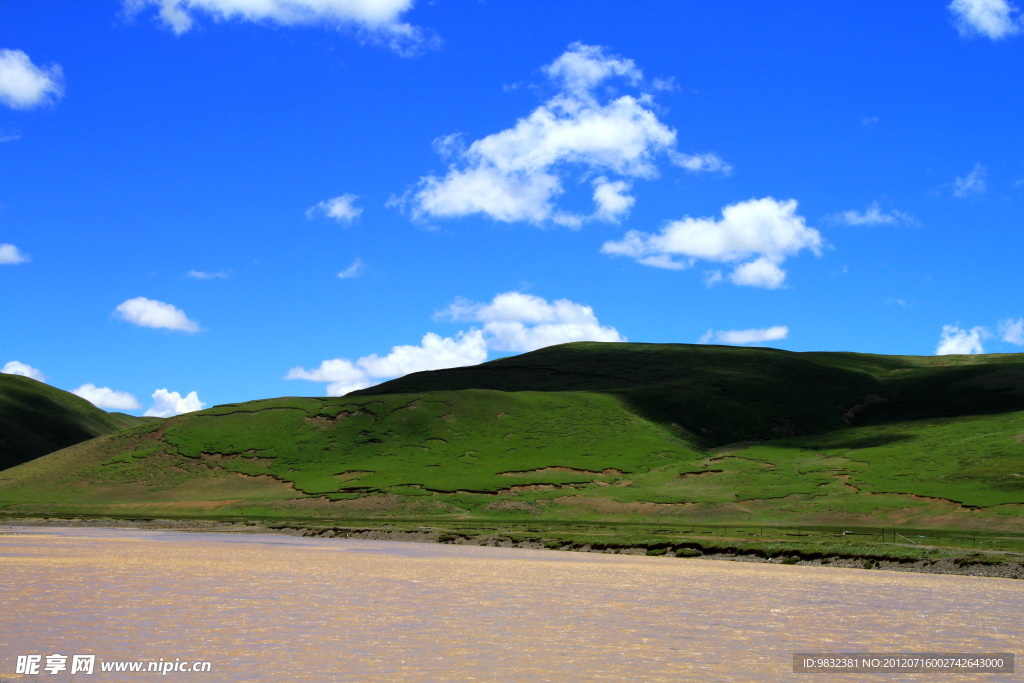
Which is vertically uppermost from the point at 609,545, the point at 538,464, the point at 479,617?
the point at 538,464

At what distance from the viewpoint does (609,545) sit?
7444 centimetres

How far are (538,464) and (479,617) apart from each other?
374 ft

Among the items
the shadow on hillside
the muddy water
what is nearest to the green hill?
the shadow on hillside

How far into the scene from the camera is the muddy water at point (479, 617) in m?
22.4

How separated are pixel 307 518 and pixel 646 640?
94594 millimetres

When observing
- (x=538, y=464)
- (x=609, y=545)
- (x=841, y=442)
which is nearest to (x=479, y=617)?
(x=609, y=545)

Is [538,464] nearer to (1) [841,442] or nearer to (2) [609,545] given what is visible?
(1) [841,442]

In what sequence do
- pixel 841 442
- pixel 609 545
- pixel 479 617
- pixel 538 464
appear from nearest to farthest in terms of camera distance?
1. pixel 479 617
2. pixel 609 545
3. pixel 538 464
4. pixel 841 442

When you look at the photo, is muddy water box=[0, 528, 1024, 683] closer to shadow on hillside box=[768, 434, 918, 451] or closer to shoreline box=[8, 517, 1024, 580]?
shoreline box=[8, 517, 1024, 580]

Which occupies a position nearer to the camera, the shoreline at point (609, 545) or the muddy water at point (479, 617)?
the muddy water at point (479, 617)

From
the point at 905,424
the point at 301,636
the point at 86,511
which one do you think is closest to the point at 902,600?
the point at 301,636

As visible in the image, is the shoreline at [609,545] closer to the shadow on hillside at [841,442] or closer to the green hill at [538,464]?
the green hill at [538,464]

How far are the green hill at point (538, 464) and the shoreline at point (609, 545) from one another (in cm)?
1383

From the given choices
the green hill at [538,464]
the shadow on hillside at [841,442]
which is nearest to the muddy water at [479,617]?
the green hill at [538,464]
